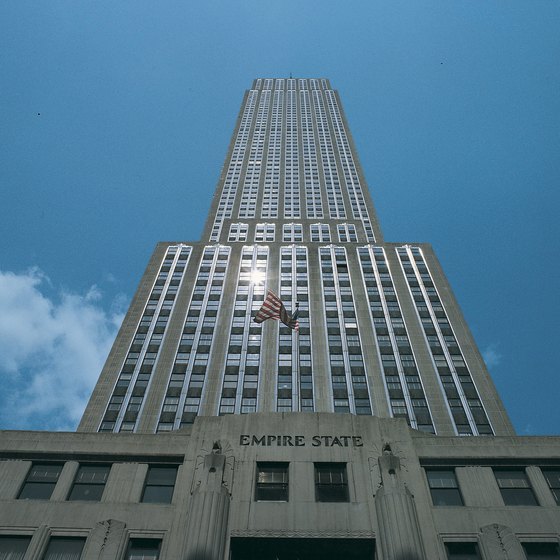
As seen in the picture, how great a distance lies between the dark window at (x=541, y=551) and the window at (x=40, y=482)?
23.5 metres

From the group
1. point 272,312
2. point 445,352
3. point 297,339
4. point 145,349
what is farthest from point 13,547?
point 445,352

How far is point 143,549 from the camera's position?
2514cm

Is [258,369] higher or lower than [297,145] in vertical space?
lower

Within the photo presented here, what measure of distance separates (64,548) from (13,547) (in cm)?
234

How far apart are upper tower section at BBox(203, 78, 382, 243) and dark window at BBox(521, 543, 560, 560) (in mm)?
86279

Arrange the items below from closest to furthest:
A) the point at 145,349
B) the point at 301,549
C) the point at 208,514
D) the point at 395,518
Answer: the point at 395,518
the point at 208,514
the point at 301,549
the point at 145,349

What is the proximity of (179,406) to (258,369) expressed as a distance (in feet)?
36.4

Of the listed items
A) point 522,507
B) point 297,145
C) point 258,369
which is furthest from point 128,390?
point 297,145

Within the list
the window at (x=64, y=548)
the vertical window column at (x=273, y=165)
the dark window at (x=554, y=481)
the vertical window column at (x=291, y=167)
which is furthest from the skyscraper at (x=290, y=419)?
the vertical window column at (x=273, y=165)

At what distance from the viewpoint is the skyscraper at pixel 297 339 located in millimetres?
62406

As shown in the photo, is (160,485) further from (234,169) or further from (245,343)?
(234,169)

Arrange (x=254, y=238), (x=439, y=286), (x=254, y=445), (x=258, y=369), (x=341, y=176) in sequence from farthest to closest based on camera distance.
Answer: (x=341, y=176)
(x=254, y=238)
(x=439, y=286)
(x=258, y=369)
(x=254, y=445)

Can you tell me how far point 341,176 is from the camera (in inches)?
5359

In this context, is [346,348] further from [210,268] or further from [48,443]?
[48,443]
